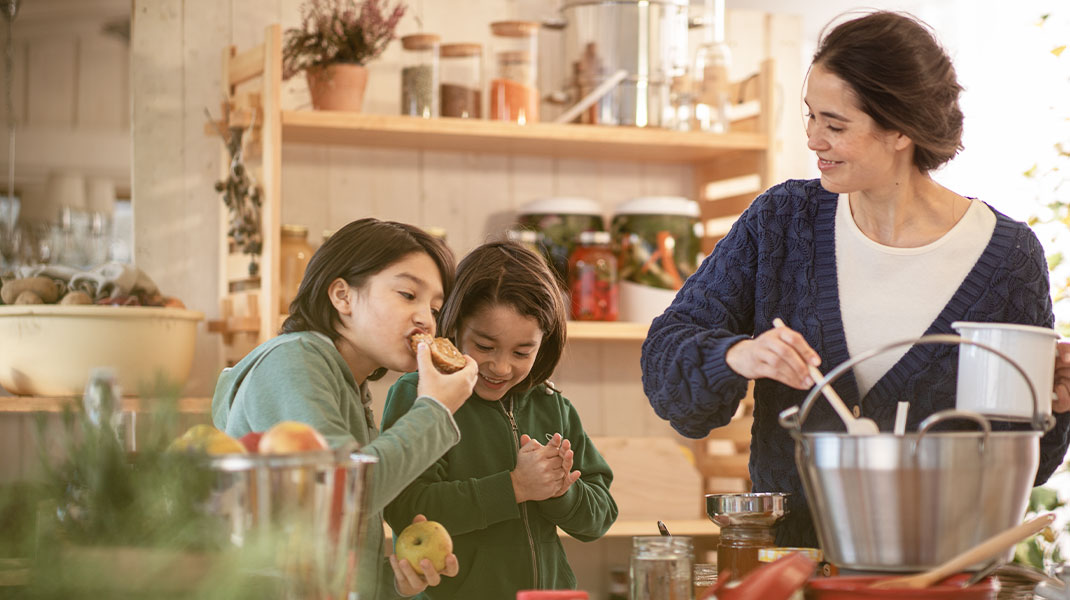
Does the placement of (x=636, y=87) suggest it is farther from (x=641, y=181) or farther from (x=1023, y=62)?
(x=1023, y=62)

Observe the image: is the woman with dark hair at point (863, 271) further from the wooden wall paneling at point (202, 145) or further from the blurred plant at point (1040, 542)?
the wooden wall paneling at point (202, 145)

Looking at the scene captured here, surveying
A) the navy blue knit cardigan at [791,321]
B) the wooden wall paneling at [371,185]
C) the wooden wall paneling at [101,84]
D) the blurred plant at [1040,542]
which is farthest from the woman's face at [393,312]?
the blurred plant at [1040,542]

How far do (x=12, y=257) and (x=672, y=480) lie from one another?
1.56 meters

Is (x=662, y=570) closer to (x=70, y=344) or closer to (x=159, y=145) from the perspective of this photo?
(x=70, y=344)

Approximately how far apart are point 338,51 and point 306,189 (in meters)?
0.38

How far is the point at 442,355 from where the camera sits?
1.22 m

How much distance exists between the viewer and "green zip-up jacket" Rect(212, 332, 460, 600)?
3.43 ft

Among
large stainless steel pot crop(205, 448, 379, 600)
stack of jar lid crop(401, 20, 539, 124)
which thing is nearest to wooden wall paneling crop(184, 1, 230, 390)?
stack of jar lid crop(401, 20, 539, 124)

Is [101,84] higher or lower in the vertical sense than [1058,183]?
higher

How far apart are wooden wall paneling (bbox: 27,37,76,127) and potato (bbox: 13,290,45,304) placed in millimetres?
570

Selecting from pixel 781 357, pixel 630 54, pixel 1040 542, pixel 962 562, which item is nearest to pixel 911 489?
pixel 962 562

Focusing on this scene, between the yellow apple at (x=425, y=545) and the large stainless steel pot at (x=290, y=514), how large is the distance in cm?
44

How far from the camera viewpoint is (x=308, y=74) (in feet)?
7.86

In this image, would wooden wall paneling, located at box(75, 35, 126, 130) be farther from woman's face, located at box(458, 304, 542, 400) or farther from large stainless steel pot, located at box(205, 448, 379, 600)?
large stainless steel pot, located at box(205, 448, 379, 600)
